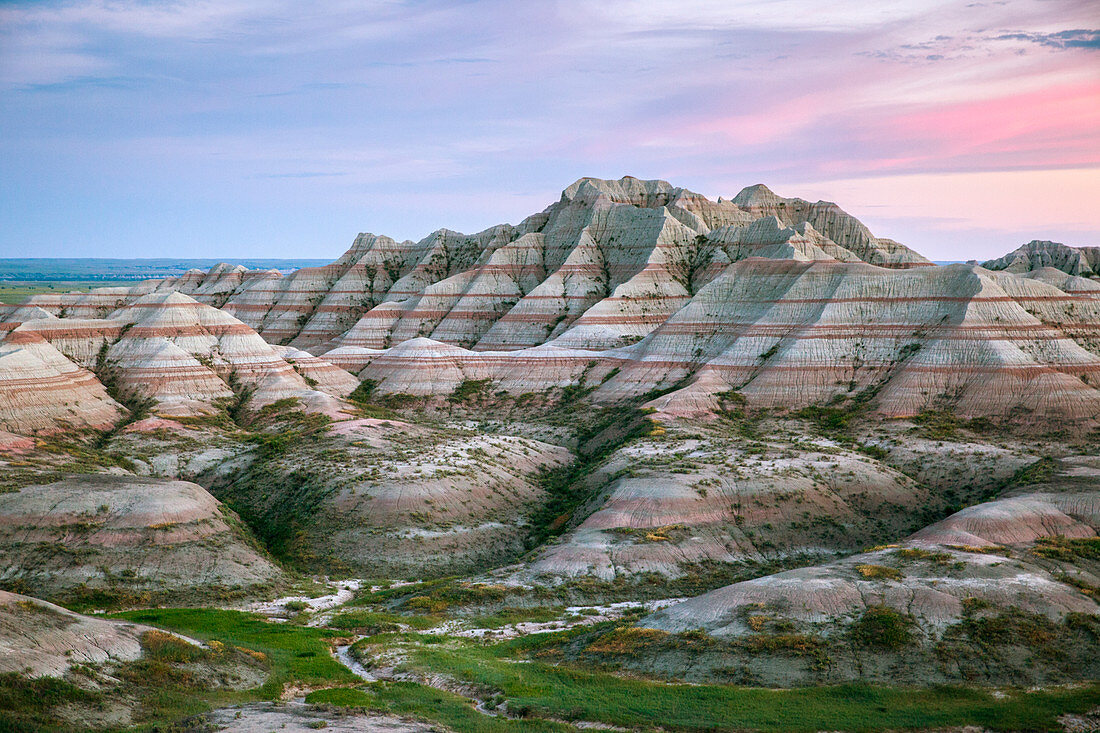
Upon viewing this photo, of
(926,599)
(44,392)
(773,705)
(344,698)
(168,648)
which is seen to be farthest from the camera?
(44,392)

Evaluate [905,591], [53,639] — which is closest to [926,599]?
[905,591]

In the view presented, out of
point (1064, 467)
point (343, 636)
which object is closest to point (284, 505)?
point (343, 636)

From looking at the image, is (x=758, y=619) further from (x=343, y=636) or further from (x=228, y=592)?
(x=228, y=592)

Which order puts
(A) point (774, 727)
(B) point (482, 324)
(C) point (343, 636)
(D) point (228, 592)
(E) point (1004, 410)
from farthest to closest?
(B) point (482, 324) < (E) point (1004, 410) < (D) point (228, 592) < (C) point (343, 636) < (A) point (774, 727)

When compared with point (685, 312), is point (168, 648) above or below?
below

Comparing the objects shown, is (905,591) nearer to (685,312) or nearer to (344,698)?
(344,698)

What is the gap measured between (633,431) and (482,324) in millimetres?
70711

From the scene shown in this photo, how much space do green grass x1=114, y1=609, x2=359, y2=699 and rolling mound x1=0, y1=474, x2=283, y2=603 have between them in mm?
5209

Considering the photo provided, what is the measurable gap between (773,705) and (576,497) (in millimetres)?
41412

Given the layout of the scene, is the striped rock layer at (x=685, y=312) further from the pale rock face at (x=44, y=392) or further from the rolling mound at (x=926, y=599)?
the rolling mound at (x=926, y=599)

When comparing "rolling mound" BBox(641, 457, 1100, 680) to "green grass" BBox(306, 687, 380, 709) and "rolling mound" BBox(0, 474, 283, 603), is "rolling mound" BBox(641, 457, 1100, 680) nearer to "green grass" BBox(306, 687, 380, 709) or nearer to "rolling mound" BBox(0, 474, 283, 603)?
"green grass" BBox(306, 687, 380, 709)

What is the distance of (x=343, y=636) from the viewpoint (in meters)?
49.3

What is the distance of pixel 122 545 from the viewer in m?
58.7

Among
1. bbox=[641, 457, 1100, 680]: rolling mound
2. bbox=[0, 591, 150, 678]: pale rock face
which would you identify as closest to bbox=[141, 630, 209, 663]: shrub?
bbox=[0, 591, 150, 678]: pale rock face
